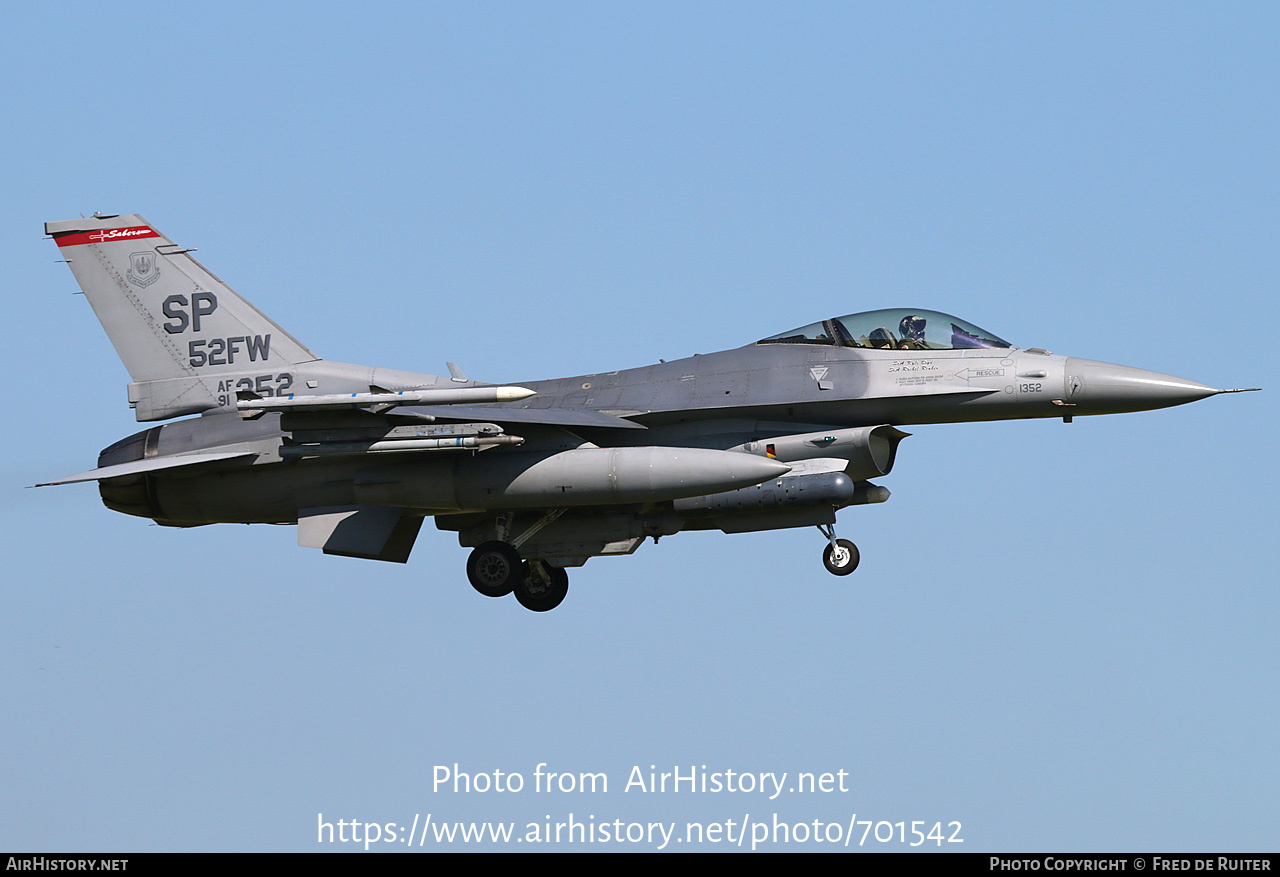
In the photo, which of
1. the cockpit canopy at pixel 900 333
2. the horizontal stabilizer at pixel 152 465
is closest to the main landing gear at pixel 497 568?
the horizontal stabilizer at pixel 152 465

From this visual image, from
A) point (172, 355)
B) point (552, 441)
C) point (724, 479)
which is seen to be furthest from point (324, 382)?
point (724, 479)

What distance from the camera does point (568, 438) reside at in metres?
18.6

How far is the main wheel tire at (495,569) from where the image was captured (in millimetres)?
19312

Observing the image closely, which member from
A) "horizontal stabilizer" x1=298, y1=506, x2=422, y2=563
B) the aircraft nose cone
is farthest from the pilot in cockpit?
"horizontal stabilizer" x1=298, y1=506, x2=422, y2=563

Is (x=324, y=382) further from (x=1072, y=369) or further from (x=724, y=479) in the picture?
(x=1072, y=369)

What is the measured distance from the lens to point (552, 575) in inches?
792

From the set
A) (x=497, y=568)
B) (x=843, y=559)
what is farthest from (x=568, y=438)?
(x=843, y=559)

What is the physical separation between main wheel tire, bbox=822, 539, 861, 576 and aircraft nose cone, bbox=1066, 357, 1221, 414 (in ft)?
9.42

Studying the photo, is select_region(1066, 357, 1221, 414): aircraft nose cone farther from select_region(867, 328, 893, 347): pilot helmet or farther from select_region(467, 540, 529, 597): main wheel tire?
select_region(467, 540, 529, 597): main wheel tire

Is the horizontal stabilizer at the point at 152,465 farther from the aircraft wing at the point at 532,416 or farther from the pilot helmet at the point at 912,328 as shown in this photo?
the pilot helmet at the point at 912,328

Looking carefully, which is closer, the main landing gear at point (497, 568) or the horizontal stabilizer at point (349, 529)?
the horizontal stabilizer at point (349, 529)

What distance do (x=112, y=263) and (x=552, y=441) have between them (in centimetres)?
641

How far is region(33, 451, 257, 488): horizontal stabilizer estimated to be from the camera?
18.9 metres
